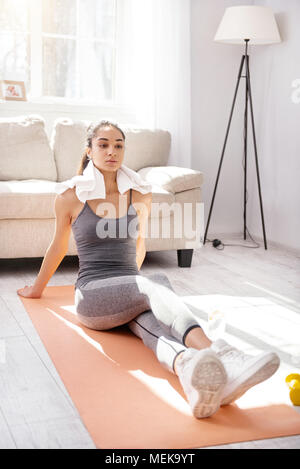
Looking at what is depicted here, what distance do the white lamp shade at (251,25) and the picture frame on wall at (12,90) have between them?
4.97 feet

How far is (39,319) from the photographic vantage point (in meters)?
2.53

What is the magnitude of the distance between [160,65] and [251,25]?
734 mm

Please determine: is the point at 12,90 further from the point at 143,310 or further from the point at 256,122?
the point at 143,310

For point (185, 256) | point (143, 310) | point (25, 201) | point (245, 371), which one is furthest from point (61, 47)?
point (245, 371)

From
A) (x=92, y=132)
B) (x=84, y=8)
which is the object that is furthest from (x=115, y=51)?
(x=92, y=132)

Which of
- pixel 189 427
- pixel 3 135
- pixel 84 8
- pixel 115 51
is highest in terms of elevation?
pixel 84 8

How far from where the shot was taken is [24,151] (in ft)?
12.8

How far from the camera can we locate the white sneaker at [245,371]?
1.59 metres

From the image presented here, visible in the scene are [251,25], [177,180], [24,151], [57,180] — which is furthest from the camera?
[251,25]

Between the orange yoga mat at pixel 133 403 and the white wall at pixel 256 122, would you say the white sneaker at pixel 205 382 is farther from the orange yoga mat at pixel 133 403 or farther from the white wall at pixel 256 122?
the white wall at pixel 256 122

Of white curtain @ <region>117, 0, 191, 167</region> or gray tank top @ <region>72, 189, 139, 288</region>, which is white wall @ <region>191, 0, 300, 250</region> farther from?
gray tank top @ <region>72, 189, 139, 288</region>

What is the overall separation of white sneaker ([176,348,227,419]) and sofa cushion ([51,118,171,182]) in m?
2.62
